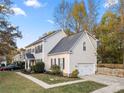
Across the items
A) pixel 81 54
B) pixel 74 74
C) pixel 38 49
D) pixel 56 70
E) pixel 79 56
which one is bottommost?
pixel 74 74

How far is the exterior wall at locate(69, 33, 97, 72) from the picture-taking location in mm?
38125

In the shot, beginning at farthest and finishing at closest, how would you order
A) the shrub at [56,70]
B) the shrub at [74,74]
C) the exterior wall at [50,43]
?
the exterior wall at [50,43], the shrub at [56,70], the shrub at [74,74]

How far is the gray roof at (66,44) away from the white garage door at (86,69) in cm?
334

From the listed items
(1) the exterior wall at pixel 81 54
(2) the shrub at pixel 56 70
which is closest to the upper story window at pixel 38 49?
(2) the shrub at pixel 56 70

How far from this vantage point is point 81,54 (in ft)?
127

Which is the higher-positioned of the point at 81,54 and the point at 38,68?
the point at 81,54

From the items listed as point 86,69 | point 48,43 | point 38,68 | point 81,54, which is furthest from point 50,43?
point 86,69

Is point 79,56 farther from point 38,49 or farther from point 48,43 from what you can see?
point 38,49

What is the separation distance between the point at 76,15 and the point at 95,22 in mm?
4780

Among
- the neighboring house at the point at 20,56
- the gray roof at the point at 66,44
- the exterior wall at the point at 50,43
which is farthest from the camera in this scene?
the neighboring house at the point at 20,56

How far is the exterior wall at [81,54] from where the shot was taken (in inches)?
1501

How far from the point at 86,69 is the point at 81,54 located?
2.40 m

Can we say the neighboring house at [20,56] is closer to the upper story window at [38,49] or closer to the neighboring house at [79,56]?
the upper story window at [38,49]

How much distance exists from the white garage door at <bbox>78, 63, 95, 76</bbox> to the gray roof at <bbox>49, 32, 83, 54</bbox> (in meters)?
3.34
